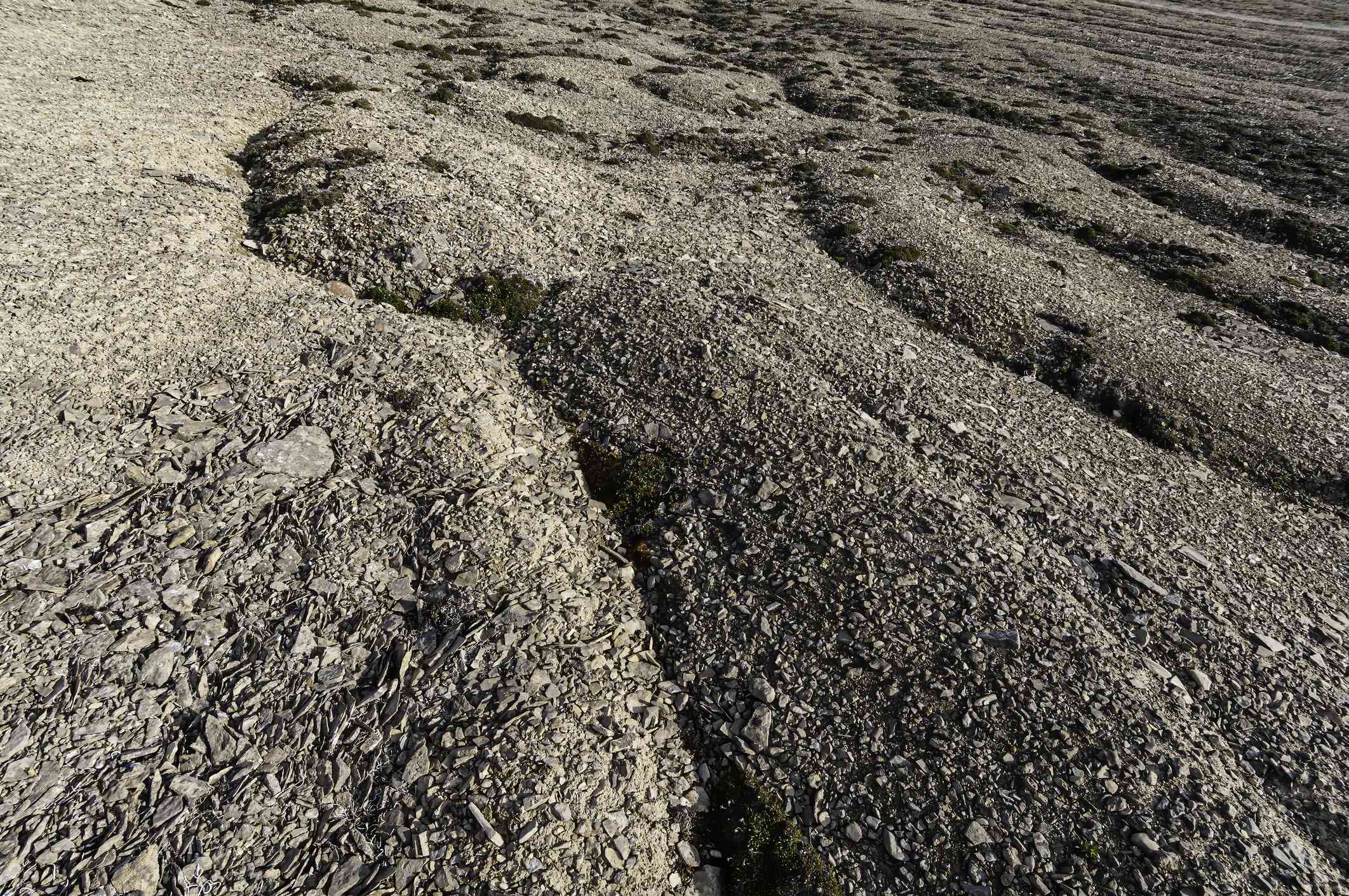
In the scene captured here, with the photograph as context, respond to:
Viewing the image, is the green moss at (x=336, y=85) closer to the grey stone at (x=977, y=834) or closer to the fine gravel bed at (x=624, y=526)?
the fine gravel bed at (x=624, y=526)

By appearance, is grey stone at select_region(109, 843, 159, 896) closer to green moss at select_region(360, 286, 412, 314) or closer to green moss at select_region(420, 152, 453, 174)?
green moss at select_region(360, 286, 412, 314)

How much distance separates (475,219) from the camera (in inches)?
973

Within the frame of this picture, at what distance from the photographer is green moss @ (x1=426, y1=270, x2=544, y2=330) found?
21.2 meters

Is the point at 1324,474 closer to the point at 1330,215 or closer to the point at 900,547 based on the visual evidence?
the point at 900,547

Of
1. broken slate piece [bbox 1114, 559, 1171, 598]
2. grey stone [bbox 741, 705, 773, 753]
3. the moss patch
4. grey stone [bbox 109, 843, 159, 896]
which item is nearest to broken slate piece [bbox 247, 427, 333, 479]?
grey stone [bbox 109, 843, 159, 896]

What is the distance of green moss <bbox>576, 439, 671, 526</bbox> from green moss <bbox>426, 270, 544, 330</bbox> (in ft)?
21.7

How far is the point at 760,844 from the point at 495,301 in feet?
57.1

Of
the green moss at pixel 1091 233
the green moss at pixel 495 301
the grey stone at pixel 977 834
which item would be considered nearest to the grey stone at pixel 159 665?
the green moss at pixel 495 301

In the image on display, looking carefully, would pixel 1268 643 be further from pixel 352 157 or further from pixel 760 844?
pixel 352 157

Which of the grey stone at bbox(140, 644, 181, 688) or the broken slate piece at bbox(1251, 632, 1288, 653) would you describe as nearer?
the grey stone at bbox(140, 644, 181, 688)

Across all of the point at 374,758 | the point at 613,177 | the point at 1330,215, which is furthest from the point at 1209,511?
the point at 1330,215

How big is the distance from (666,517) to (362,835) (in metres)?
Result: 8.31

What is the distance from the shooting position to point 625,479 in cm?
1627

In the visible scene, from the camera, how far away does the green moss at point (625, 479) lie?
1574 cm
